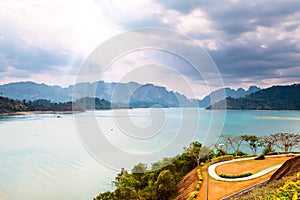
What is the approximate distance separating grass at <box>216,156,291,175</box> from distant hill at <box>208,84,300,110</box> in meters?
126

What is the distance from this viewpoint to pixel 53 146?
46875mm

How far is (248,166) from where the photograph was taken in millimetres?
19359

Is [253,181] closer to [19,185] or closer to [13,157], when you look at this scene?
[19,185]

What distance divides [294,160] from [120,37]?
9.44 metres

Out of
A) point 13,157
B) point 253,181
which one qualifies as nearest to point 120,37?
point 253,181

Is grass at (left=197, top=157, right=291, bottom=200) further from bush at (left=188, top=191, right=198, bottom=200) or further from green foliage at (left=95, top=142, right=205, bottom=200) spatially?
green foliage at (left=95, top=142, right=205, bottom=200)

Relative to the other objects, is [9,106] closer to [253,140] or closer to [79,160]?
[79,160]

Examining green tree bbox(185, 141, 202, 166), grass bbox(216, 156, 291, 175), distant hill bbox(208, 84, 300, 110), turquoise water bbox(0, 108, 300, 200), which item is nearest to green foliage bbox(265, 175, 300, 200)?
turquoise water bbox(0, 108, 300, 200)

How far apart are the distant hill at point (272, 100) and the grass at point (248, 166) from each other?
12639cm

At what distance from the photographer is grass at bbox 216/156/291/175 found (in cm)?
1827

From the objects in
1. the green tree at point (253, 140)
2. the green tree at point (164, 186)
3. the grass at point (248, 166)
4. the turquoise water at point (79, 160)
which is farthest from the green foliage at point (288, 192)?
the green tree at point (253, 140)

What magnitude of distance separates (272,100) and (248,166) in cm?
14511

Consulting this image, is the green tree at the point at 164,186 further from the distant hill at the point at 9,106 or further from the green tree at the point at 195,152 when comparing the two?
the distant hill at the point at 9,106

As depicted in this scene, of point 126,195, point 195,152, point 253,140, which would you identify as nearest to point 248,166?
point 195,152
